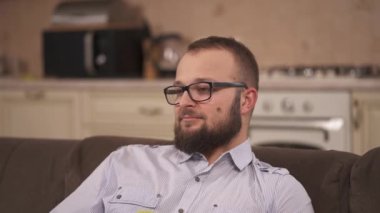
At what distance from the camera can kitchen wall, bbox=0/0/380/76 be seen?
10.8 feet

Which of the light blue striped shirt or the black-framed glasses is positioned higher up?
the black-framed glasses

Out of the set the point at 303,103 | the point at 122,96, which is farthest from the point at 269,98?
the point at 122,96

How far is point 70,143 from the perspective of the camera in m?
1.62

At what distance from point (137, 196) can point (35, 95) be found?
7.82 ft

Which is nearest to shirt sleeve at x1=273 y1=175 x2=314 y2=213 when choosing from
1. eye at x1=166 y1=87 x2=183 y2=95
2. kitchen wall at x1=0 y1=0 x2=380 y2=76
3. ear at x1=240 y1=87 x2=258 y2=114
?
ear at x1=240 y1=87 x2=258 y2=114

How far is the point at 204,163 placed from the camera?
135 cm

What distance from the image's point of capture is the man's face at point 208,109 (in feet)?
4.30

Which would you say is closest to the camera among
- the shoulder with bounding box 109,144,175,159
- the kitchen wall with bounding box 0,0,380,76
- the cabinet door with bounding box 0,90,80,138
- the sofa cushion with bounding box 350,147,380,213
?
the sofa cushion with bounding box 350,147,380,213

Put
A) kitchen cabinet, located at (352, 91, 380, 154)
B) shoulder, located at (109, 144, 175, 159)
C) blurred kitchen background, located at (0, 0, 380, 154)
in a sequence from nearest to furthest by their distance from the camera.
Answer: shoulder, located at (109, 144, 175, 159), kitchen cabinet, located at (352, 91, 380, 154), blurred kitchen background, located at (0, 0, 380, 154)

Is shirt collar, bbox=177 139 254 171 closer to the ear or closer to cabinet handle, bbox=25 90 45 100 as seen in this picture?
the ear

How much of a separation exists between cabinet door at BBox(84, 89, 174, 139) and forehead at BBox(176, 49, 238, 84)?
176 cm

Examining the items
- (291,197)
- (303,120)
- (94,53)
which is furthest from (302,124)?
(291,197)

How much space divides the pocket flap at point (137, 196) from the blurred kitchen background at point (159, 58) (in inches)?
63.9

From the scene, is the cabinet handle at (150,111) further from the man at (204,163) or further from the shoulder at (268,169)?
the shoulder at (268,169)
